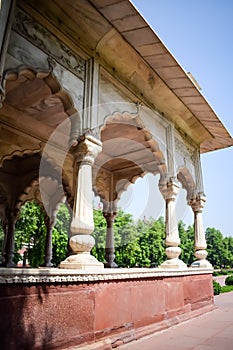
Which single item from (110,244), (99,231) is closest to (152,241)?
(99,231)

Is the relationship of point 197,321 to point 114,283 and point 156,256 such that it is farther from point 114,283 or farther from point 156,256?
point 156,256

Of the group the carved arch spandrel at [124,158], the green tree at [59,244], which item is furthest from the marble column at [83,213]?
the green tree at [59,244]

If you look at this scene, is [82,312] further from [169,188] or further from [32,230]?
[32,230]

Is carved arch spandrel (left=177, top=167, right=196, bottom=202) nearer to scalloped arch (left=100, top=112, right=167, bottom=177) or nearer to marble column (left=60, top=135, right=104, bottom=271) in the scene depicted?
scalloped arch (left=100, top=112, right=167, bottom=177)

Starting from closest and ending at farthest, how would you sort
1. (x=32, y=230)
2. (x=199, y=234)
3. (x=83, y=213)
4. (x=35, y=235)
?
(x=83, y=213), (x=199, y=234), (x=32, y=230), (x=35, y=235)

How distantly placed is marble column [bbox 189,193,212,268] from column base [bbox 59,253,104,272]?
4831mm

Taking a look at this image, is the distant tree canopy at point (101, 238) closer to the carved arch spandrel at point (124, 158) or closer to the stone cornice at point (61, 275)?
the carved arch spandrel at point (124, 158)

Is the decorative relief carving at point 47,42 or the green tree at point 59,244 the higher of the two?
the decorative relief carving at point 47,42

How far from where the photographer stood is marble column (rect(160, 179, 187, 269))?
647cm

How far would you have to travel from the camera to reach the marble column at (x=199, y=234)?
8.16 m

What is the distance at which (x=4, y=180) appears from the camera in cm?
956

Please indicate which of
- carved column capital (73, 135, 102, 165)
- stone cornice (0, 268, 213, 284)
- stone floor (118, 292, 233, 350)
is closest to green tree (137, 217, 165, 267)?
stone floor (118, 292, 233, 350)

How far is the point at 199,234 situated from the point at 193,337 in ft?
12.3

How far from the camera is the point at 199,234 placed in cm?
Answer: 823
